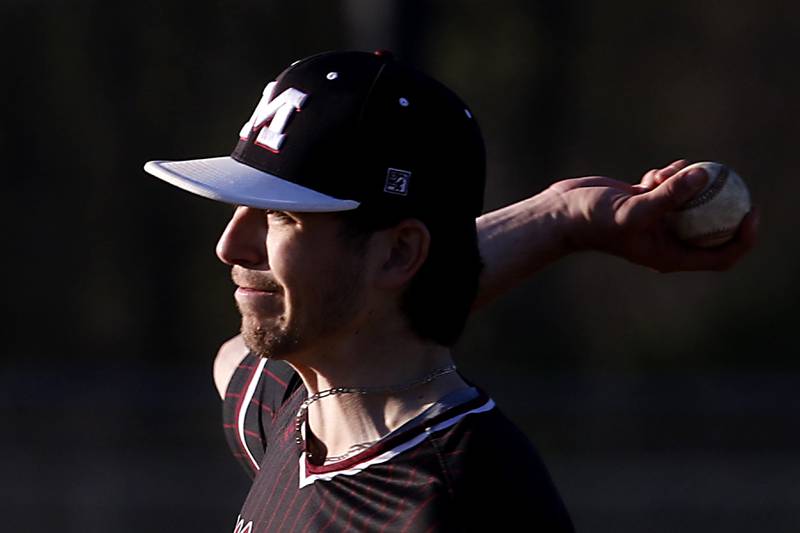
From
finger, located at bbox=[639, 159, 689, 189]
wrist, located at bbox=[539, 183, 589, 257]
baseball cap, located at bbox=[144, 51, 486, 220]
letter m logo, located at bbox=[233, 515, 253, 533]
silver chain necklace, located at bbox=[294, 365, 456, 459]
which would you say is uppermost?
baseball cap, located at bbox=[144, 51, 486, 220]

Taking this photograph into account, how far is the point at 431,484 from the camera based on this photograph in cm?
242

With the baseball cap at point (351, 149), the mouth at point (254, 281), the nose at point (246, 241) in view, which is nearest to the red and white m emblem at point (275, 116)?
the baseball cap at point (351, 149)

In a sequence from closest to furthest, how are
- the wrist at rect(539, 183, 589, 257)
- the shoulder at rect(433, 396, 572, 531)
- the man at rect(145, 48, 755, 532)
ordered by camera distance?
the shoulder at rect(433, 396, 572, 531), the man at rect(145, 48, 755, 532), the wrist at rect(539, 183, 589, 257)

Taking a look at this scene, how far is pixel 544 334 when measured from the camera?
1162cm

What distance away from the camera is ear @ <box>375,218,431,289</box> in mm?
2646

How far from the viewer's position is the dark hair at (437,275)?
2.63m

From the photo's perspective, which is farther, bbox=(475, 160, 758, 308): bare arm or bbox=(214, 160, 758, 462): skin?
bbox=(475, 160, 758, 308): bare arm

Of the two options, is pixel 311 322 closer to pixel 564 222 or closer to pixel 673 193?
pixel 564 222

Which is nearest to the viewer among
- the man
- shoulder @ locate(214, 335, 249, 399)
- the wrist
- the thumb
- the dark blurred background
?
the man

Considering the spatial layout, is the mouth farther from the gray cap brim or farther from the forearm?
the forearm

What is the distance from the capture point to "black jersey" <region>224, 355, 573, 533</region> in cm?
238

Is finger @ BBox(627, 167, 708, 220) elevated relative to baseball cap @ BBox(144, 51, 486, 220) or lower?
lower

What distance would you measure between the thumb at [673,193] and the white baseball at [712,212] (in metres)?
0.02

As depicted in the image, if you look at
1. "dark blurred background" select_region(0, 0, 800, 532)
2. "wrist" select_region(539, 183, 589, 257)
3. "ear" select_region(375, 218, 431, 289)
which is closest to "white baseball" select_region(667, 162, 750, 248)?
"wrist" select_region(539, 183, 589, 257)
